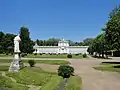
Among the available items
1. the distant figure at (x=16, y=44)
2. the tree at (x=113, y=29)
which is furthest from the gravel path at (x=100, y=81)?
the tree at (x=113, y=29)

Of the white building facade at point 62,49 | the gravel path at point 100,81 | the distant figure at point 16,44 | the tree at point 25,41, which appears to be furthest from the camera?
the white building facade at point 62,49

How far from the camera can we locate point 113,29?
161ft

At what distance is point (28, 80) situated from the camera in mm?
23000

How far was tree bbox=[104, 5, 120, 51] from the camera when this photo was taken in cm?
4822

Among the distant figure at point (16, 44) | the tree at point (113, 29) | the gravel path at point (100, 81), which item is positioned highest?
the tree at point (113, 29)

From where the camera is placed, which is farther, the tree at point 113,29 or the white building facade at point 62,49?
the white building facade at point 62,49

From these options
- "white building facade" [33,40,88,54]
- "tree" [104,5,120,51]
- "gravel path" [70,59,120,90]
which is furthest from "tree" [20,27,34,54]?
"gravel path" [70,59,120,90]

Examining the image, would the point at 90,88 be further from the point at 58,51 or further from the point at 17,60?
the point at 58,51

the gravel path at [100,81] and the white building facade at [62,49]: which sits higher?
the white building facade at [62,49]

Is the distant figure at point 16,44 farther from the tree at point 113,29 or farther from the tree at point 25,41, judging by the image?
the tree at point 25,41

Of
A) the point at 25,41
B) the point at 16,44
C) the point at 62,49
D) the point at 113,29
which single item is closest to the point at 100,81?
the point at 16,44

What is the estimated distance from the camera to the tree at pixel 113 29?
158ft

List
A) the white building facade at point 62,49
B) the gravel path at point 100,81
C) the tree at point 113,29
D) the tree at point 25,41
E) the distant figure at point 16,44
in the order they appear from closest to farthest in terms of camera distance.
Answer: the gravel path at point 100,81
the distant figure at point 16,44
the tree at point 113,29
the tree at point 25,41
the white building facade at point 62,49

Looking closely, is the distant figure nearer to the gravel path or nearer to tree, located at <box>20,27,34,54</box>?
the gravel path
